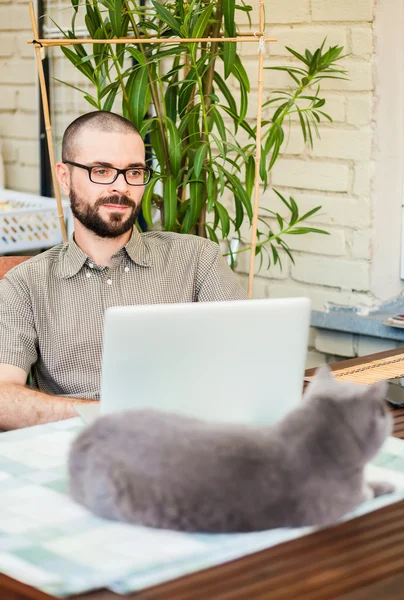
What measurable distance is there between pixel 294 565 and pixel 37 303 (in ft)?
3.63

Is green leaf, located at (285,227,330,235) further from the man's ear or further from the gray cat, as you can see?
the gray cat

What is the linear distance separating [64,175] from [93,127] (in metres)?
0.14

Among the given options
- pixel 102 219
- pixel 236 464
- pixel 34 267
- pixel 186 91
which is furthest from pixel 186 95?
pixel 236 464

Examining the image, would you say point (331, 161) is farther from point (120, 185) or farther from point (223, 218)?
point (120, 185)

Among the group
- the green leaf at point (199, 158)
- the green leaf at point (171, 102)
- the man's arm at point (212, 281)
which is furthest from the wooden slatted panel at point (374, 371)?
the green leaf at point (171, 102)

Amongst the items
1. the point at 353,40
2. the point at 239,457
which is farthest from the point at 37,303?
the point at 353,40

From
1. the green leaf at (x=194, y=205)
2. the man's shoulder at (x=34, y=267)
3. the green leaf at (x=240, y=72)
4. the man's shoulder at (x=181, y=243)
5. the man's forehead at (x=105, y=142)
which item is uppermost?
the green leaf at (x=240, y=72)

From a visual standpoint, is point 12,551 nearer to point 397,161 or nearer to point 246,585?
point 246,585

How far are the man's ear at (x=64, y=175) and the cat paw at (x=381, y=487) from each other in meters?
1.12

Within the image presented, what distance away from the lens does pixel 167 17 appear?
7.48 feet

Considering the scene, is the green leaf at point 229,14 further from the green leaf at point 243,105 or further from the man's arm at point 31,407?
the man's arm at point 31,407

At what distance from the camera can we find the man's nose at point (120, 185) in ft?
6.80

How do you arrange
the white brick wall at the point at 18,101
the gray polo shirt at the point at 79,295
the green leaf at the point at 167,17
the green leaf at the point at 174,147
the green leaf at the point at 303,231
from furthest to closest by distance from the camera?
1. the white brick wall at the point at 18,101
2. the green leaf at the point at 303,231
3. the green leaf at the point at 174,147
4. the green leaf at the point at 167,17
5. the gray polo shirt at the point at 79,295

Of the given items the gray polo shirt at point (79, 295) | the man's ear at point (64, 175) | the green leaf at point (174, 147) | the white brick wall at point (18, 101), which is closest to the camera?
the gray polo shirt at point (79, 295)
